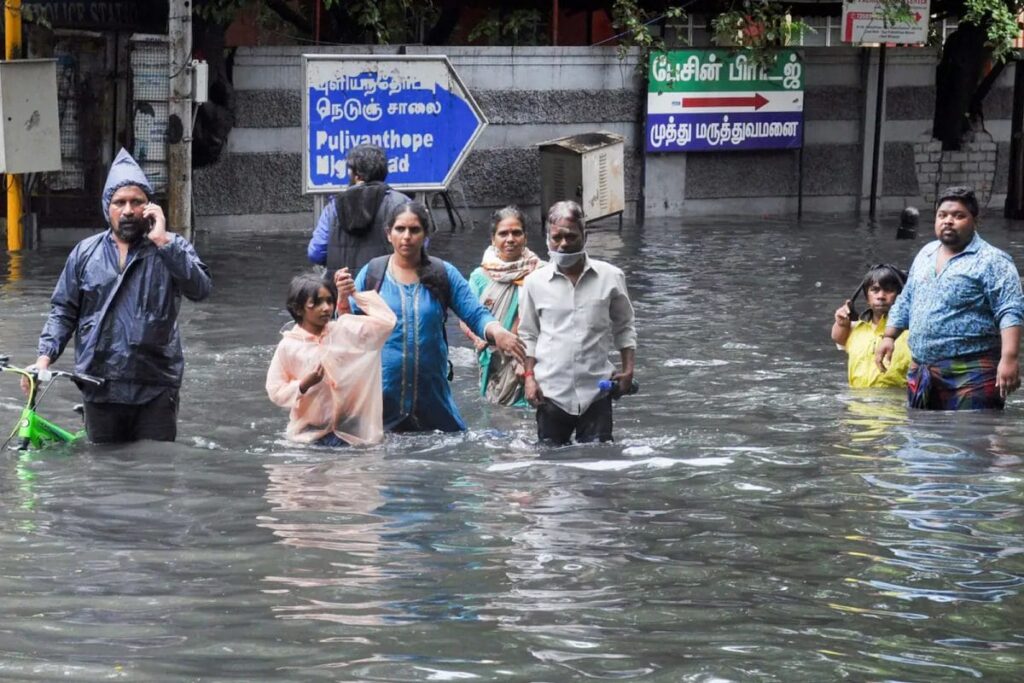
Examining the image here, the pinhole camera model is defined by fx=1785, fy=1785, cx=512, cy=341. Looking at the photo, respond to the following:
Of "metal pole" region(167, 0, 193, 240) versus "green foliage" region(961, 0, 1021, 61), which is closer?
"metal pole" region(167, 0, 193, 240)

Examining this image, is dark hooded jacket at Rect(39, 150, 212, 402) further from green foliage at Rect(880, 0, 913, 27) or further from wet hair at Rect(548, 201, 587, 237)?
green foliage at Rect(880, 0, 913, 27)

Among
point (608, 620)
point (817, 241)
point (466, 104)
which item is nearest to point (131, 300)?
point (608, 620)

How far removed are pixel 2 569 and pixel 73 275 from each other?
1919mm

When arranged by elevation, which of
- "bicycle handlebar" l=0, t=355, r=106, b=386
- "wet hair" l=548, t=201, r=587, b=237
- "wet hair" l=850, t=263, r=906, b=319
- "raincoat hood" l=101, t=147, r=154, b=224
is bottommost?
"bicycle handlebar" l=0, t=355, r=106, b=386

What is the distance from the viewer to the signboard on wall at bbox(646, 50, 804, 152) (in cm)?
2198

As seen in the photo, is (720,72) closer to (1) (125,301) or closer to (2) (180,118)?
(2) (180,118)

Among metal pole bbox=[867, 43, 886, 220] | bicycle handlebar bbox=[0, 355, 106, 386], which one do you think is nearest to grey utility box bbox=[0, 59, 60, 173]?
bicycle handlebar bbox=[0, 355, 106, 386]

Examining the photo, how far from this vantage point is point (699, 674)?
17.8 feet

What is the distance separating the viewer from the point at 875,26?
73.1ft

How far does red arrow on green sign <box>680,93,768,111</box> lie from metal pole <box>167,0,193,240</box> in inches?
301

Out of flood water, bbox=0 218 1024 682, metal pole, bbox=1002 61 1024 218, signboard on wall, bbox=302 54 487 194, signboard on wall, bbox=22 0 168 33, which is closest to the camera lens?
flood water, bbox=0 218 1024 682

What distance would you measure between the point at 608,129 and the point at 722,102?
1579 millimetres

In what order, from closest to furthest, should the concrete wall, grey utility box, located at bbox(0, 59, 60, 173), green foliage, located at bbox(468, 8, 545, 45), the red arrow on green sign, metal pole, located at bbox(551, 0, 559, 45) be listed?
grey utility box, located at bbox(0, 59, 60, 173) → the concrete wall → metal pole, located at bbox(551, 0, 559, 45) → the red arrow on green sign → green foliage, located at bbox(468, 8, 545, 45)

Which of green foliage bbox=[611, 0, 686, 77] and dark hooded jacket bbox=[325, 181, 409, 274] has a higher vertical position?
green foliage bbox=[611, 0, 686, 77]
